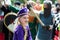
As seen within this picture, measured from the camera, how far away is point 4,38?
4.57 metres

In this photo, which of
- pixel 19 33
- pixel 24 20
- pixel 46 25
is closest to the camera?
pixel 19 33

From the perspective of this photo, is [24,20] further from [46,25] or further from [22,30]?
Answer: [46,25]

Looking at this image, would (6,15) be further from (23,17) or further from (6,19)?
(23,17)

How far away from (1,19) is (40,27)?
0.79m

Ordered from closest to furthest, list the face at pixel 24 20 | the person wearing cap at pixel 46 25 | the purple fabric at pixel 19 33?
the purple fabric at pixel 19 33 → the face at pixel 24 20 → the person wearing cap at pixel 46 25

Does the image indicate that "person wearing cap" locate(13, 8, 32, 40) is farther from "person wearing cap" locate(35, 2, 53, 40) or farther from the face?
"person wearing cap" locate(35, 2, 53, 40)

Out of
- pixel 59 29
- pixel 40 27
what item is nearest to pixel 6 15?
pixel 40 27

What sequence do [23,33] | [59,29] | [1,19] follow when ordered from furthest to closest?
[1,19]
[59,29]
[23,33]

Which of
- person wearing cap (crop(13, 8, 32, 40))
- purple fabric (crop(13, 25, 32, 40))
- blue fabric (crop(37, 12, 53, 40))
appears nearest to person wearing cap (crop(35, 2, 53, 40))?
blue fabric (crop(37, 12, 53, 40))

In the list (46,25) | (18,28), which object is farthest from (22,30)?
(46,25)

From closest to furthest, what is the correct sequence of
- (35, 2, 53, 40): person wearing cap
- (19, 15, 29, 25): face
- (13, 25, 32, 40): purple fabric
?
(13, 25, 32, 40): purple fabric → (19, 15, 29, 25): face → (35, 2, 53, 40): person wearing cap

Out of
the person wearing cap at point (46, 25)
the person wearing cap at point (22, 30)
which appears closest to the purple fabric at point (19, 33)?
the person wearing cap at point (22, 30)

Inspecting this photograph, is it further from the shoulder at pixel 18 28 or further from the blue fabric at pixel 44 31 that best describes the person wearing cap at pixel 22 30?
the blue fabric at pixel 44 31

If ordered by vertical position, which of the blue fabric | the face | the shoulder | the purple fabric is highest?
the face
